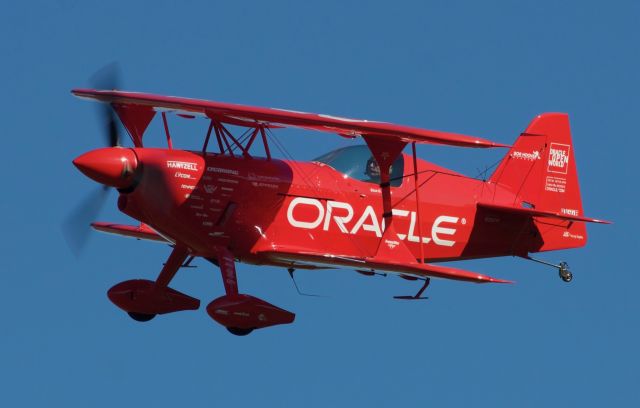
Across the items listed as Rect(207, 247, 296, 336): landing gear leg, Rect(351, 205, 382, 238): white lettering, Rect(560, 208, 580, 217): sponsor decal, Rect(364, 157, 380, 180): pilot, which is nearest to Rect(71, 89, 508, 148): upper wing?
Rect(364, 157, 380, 180): pilot

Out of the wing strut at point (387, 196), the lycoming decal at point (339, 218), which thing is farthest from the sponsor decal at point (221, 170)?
the wing strut at point (387, 196)

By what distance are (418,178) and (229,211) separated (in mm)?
3406

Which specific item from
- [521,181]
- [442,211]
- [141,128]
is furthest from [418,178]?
[141,128]

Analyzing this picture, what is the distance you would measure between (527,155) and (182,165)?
21.9ft

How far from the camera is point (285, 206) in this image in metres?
22.5

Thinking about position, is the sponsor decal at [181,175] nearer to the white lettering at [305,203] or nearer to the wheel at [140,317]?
the white lettering at [305,203]

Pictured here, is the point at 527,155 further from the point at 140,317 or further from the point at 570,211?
the point at 140,317

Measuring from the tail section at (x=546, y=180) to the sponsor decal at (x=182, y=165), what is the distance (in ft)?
18.8

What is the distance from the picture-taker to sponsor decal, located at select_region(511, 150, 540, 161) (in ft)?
84.0

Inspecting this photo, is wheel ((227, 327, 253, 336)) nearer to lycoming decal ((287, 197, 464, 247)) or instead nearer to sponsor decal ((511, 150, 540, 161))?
lycoming decal ((287, 197, 464, 247))

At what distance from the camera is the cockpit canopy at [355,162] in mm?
23109

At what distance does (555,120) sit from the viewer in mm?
26000

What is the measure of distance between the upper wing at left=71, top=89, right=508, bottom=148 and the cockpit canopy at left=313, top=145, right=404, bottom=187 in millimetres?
1015

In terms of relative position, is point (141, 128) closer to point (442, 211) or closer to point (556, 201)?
point (442, 211)
